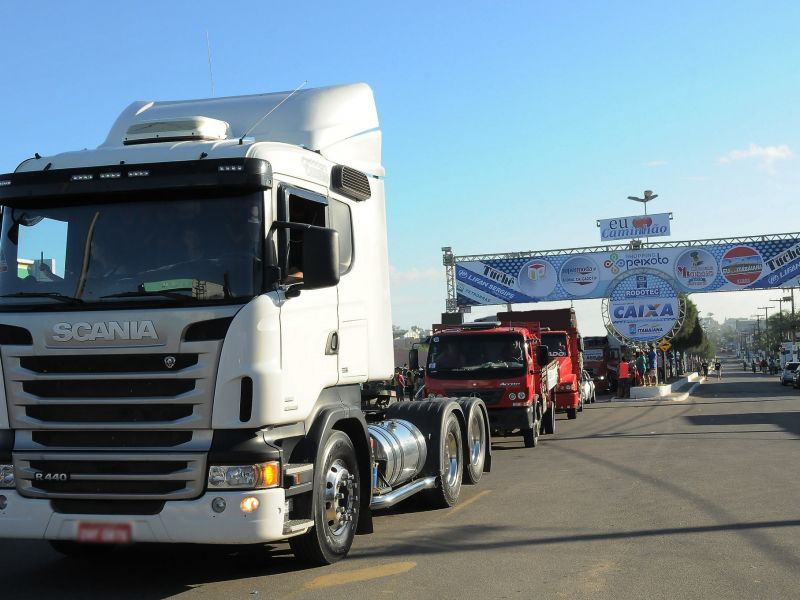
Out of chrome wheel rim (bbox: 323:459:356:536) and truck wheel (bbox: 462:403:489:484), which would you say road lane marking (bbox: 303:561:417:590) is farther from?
truck wheel (bbox: 462:403:489:484)

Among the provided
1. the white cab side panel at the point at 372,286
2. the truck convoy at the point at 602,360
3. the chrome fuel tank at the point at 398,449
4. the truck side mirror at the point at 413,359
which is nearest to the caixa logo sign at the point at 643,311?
the truck convoy at the point at 602,360

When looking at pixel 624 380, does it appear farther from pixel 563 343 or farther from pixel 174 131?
pixel 174 131

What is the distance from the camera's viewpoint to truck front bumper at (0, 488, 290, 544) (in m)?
6.02

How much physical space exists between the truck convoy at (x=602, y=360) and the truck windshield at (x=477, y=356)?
27952mm

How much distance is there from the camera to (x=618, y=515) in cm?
931

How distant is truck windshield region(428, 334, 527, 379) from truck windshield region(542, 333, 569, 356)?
Answer: 838 centimetres

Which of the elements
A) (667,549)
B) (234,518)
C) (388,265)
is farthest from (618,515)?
(234,518)

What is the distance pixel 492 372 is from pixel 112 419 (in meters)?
11.6

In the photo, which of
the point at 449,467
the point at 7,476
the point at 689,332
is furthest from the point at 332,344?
the point at 689,332

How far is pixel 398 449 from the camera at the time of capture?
9.17m

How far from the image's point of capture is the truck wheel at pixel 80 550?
7.85 metres

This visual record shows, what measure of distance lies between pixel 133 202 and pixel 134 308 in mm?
844

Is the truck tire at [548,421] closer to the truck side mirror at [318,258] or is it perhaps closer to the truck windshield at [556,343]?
the truck windshield at [556,343]

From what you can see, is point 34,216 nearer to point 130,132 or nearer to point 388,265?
point 130,132
